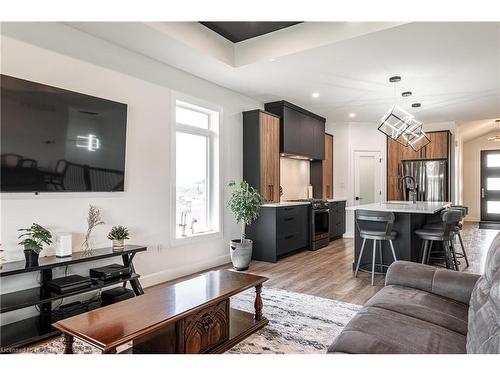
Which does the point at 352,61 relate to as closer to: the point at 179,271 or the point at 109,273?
the point at 179,271

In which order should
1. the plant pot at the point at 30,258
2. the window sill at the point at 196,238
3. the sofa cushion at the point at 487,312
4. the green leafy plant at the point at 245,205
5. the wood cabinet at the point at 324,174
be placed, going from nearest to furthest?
the sofa cushion at the point at 487,312
the plant pot at the point at 30,258
the window sill at the point at 196,238
the green leafy plant at the point at 245,205
the wood cabinet at the point at 324,174

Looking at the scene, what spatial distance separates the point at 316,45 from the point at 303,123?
2.81 m

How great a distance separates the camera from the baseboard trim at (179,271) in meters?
3.82

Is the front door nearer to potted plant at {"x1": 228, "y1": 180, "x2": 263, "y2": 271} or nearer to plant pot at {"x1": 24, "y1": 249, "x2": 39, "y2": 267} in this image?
potted plant at {"x1": 228, "y1": 180, "x2": 263, "y2": 271}

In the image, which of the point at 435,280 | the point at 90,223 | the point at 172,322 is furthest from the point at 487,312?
the point at 90,223

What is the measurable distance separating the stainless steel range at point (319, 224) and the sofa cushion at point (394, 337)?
4.20 m

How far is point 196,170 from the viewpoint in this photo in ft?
15.6

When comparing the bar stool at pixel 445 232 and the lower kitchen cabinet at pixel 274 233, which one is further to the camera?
the lower kitchen cabinet at pixel 274 233

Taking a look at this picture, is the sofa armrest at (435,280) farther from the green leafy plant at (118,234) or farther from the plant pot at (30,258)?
the plant pot at (30,258)

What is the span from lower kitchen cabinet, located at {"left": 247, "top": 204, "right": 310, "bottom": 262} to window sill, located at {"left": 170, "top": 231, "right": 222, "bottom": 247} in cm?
64

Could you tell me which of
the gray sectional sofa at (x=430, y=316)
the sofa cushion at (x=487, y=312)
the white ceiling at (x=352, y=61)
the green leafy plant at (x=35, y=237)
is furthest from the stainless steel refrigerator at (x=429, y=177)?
the green leafy plant at (x=35, y=237)

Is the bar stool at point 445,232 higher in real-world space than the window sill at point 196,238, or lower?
higher
